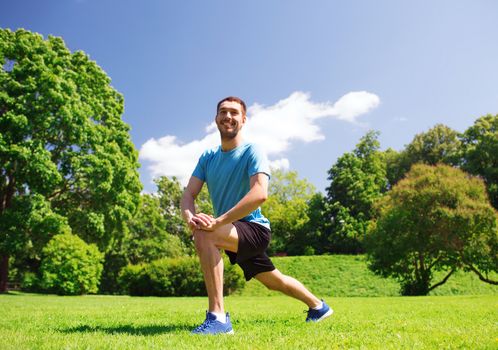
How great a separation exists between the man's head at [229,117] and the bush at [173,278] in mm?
18535

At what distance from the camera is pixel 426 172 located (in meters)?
19.7

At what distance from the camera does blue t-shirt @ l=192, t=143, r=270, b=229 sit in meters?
3.89

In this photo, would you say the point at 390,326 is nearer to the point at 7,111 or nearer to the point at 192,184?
the point at 192,184

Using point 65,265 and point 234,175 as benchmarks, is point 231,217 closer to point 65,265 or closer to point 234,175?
point 234,175

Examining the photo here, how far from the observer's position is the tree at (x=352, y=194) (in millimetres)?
38500

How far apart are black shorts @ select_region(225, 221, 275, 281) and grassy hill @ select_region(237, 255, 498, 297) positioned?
63.9 ft

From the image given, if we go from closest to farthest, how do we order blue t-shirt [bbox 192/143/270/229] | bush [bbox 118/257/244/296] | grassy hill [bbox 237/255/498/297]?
1. blue t-shirt [bbox 192/143/270/229]
2. bush [bbox 118/257/244/296]
3. grassy hill [bbox 237/255/498/297]

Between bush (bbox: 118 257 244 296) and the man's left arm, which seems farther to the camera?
bush (bbox: 118 257 244 296)

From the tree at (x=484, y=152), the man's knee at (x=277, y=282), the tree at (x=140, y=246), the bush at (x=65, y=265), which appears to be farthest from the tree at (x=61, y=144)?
the tree at (x=484, y=152)

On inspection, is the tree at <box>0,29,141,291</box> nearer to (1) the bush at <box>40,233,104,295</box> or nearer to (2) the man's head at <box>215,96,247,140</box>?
(1) the bush at <box>40,233,104,295</box>

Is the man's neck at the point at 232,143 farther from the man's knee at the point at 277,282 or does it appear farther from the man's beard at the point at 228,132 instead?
the man's knee at the point at 277,282

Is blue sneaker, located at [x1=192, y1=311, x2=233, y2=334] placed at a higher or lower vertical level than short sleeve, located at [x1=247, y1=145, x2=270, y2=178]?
lower

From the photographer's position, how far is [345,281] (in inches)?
1010

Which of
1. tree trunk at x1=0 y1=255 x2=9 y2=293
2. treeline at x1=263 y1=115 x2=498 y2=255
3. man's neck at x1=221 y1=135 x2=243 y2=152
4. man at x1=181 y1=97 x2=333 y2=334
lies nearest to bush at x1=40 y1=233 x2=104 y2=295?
tree trunk at x1=0 y1=255 x2=9 y2=293
